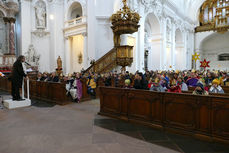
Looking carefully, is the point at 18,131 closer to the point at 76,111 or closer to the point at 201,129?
the point at 76,111

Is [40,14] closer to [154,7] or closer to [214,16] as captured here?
[154,7]

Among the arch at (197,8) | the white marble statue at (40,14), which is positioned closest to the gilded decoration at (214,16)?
the arch at (197,8)

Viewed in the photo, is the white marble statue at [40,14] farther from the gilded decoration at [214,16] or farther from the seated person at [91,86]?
the gilded decoration at [214,16]

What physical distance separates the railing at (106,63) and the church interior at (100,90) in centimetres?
8

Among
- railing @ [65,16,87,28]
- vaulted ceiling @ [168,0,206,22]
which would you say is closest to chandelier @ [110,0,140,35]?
railing @ [65,16,87,28]

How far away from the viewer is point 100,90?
5477mm

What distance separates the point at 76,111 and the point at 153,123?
9.48 ft

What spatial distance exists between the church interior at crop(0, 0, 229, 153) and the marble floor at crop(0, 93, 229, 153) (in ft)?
0.07

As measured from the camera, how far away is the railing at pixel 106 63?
1203 cm

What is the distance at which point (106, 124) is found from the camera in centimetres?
445

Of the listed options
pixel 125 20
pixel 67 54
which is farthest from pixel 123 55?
pixel 67 54

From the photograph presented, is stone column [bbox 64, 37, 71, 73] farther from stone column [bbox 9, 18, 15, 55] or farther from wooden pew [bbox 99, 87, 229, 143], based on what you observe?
wooden pew [bbox 99, 87, 229, 143]

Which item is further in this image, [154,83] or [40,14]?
[40,14]

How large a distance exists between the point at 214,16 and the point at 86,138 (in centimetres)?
3132
